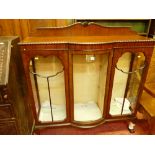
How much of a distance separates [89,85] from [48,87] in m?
0.39

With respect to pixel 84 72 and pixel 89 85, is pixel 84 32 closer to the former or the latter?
pixel 84 72

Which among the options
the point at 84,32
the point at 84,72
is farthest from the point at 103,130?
the point at 84,32

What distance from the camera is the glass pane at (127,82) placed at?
50.2 inches

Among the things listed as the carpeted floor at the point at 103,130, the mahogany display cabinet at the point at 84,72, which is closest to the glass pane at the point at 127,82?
the mahogany display cabinet at the point at 84,72

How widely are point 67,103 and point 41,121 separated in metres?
0.28

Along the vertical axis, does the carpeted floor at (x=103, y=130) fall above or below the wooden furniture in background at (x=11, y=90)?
below

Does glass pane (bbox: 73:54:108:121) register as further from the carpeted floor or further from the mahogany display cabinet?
the carpeted floor

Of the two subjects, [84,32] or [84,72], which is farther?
[84,72]

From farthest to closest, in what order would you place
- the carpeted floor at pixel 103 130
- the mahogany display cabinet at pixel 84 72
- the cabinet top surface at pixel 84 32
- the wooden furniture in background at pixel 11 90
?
the carpeted floor at pixel 103 130
the cabinet top surface at pixel 84 32
the mahogany display cabinet at pixel 84 72
the wooden furniture in background at pixel 11 90

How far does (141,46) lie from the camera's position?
3.68 ft

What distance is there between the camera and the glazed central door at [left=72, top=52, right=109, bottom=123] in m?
1.28

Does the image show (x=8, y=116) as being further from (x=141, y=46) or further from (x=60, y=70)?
(x=141, y=46)

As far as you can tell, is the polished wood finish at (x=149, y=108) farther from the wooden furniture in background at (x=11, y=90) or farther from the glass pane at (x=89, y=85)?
the wooden furniture in background at (x=11, y=90)

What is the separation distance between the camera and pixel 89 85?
1.46 meters
